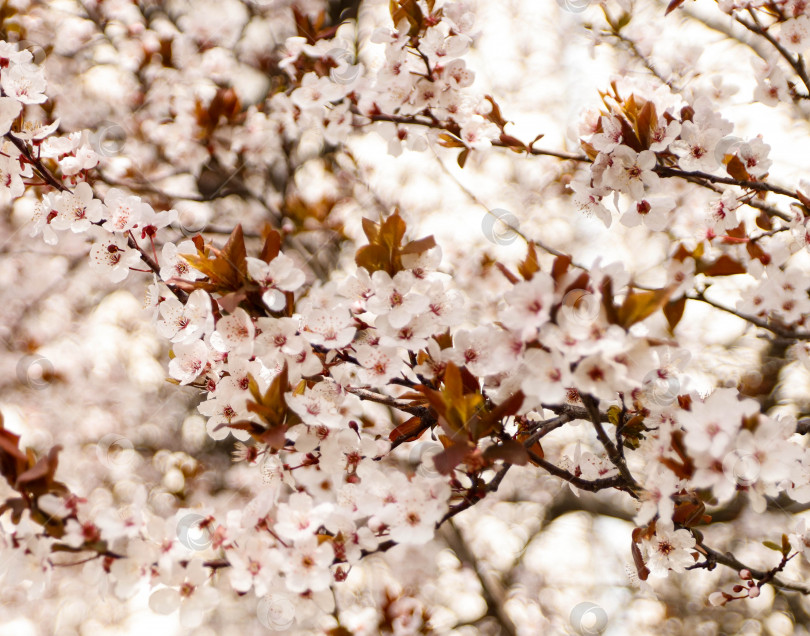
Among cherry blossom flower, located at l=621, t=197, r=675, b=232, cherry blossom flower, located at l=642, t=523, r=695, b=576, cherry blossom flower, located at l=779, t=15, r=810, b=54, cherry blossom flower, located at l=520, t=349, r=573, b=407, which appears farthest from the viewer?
cherry blossom flower, located at l=779, t=15, r=810, b=54

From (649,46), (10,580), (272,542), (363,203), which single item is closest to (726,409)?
(272,542)

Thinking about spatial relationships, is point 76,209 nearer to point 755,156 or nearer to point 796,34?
point 755,156

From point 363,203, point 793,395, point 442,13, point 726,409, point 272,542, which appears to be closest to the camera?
point 726,409

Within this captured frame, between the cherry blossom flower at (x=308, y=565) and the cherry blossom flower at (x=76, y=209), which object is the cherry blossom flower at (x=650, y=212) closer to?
the cherry blossom flower at (x=308, y=565)

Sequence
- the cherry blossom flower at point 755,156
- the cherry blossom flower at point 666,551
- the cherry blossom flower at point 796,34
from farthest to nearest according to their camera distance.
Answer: the cherry blossom flower at point 796,34 < the cherry blossom flower at point 755,156 < the cherry blossom flower at point 666,551

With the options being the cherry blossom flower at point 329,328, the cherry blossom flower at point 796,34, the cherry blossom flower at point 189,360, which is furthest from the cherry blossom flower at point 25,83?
the cherry blossom flower at point 796,34

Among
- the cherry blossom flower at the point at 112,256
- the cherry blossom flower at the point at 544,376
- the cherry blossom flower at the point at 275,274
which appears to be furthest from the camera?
the cherry blossom flower at the point at 112,256

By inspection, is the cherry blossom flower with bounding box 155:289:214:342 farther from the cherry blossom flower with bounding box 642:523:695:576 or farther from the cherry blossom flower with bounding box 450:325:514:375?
the cherry blossom flower with bounding box 642:523:695:576

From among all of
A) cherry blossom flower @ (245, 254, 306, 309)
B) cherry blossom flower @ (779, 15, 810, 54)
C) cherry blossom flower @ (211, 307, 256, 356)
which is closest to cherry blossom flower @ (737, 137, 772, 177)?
cherry blossom flower @ (779, 15, 810, 54)

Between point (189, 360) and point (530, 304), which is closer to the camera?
point (530, 304)

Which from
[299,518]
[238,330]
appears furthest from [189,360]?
[299,518]

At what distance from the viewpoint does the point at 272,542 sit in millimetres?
1039

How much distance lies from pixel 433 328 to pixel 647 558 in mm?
767

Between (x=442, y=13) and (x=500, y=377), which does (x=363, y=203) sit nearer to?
(x=442, y=13)
